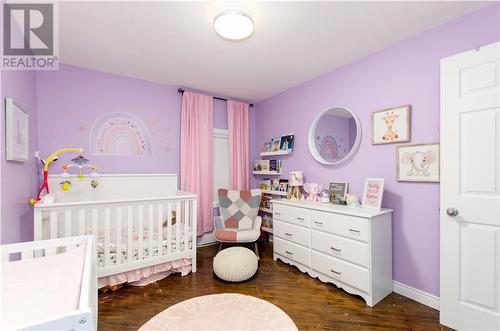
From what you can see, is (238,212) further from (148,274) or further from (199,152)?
(148,274)

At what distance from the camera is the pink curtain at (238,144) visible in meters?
3.71

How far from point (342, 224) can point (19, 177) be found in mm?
2871

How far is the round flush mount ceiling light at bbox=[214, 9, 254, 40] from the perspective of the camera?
1640mm

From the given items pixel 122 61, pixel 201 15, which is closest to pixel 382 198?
pixel 201 15

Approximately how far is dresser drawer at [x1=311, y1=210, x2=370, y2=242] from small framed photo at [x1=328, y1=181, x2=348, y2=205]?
35 centimetres

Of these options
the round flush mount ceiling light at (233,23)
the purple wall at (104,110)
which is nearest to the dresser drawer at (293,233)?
the purple wall at (104,110)

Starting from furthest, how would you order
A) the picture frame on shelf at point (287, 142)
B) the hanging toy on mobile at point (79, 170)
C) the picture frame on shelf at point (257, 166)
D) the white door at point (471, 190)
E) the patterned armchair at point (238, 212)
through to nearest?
the picture frame on shelf at point (257, 166), the picture frame on shelf at point (287, 142), the patterned armchair at point (238, 212), the hanging toy on mobile at point (79, 170), the white door at point (471, 190)

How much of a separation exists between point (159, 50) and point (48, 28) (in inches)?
34.9

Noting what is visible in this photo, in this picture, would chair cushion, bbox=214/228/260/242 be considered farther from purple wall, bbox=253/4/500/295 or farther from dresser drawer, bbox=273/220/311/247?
purple wall, bbox=253/4/500/295

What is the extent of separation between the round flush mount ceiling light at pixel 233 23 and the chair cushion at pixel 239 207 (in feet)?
6.82

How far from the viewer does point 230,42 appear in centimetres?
211

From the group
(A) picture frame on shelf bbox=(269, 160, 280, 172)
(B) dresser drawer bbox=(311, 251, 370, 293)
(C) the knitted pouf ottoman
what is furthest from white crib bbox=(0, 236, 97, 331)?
(A) picture frame on shelf bbox=(269, 160, 280, 172)

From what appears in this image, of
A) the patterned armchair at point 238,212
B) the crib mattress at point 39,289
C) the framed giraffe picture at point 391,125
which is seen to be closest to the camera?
the crib mattress at point 39,289

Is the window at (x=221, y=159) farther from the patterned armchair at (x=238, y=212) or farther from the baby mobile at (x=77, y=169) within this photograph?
the baby mobile at (x=77, y=169)
